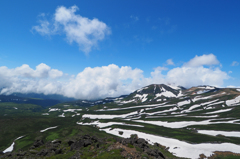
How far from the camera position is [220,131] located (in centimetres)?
9700

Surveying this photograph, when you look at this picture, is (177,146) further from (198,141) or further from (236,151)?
(236,151)

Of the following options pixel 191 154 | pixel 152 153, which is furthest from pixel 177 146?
pixel 152 153

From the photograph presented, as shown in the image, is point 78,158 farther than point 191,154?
No

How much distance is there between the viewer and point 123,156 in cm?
2378

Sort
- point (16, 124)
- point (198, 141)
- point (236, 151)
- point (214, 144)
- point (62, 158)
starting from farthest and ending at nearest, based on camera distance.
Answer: point (16, 124)
point (198, 141)
point (214, 144)
point (236, 151)
point (62, 158)

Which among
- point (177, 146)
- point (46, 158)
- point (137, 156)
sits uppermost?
point (137, 156)

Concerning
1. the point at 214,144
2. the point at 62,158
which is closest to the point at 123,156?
the point at 62,158

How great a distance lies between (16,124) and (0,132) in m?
24.5

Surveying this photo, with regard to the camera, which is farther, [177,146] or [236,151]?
[177,146]

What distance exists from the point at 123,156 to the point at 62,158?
14.4 m

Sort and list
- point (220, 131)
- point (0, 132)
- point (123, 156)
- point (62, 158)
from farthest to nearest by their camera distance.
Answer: point (0, 132) → point (220, 131) → point (62, 158) → point (123, 156)

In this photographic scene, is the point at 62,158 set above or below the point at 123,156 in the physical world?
below

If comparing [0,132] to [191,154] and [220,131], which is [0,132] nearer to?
[191,154]

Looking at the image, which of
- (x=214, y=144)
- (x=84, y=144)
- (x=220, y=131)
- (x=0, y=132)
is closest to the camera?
(x=84, y=144)
